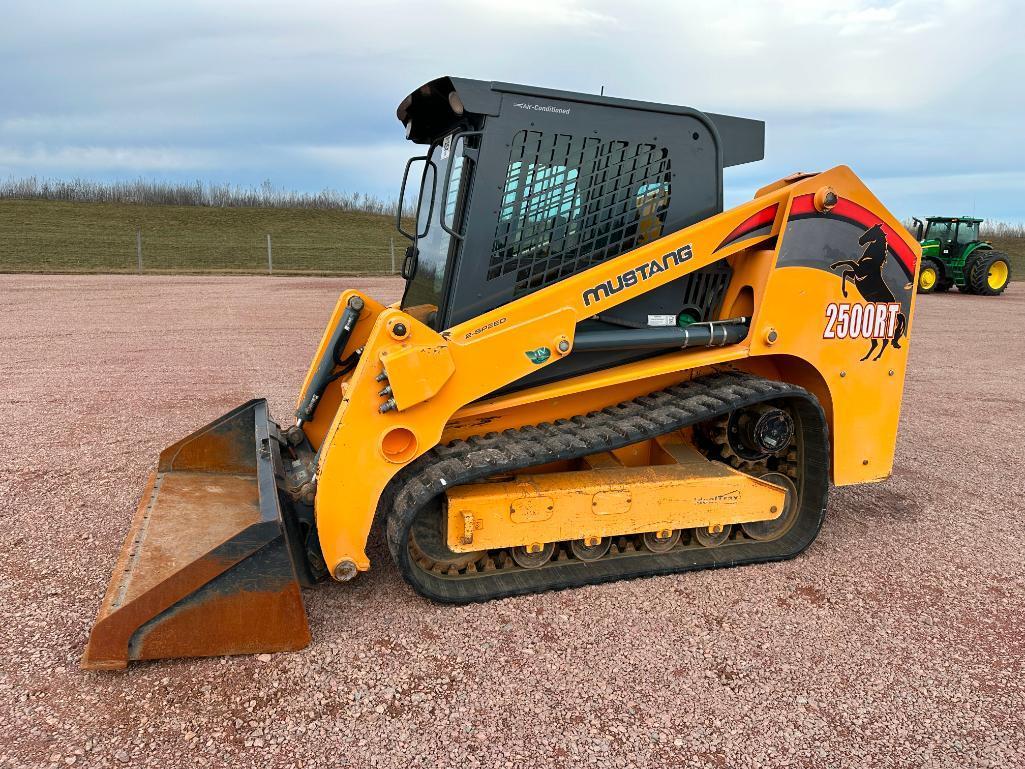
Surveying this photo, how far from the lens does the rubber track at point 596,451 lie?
3510mm

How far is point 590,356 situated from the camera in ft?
13.3

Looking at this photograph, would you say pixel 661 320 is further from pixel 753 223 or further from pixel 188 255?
pixel 188 255

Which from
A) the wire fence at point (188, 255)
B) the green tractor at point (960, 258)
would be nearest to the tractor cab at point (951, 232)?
the green tractor at point (960, 258)

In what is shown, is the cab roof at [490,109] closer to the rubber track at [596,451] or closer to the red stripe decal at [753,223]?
the red stripe decal at [753,223]

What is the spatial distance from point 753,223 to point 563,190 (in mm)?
1079

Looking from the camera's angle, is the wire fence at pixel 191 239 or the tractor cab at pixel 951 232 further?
the wire fence at pixel 191 239

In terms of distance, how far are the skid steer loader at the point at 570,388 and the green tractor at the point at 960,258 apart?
21.1 meters

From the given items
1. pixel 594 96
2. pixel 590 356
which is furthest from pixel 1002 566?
pixel 594 96

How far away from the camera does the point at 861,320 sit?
14.2 ft

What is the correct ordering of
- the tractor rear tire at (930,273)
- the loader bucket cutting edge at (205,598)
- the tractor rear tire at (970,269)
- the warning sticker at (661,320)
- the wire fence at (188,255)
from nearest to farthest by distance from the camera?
the loader bucket cutting edge at (205,598)
the warning sticker at (661,320)
the tractor rear tire at (970,269)
the tractor rear tire at (930,273)
the wire fence at (188,255)

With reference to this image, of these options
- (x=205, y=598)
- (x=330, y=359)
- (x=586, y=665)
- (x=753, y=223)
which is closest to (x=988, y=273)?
(x=753, y=223)

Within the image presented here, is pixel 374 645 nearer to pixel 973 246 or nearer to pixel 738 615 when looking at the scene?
pixel 738 615

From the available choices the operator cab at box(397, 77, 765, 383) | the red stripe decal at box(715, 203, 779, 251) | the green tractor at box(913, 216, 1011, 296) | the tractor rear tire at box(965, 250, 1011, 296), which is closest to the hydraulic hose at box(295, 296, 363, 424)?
the operator cab at box(397, 77, 765, 383)

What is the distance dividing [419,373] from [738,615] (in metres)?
1.97
